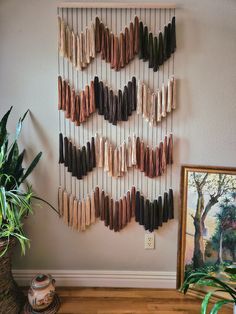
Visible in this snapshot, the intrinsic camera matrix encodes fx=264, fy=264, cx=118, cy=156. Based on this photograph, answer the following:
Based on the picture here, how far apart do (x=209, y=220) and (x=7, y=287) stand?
1308mm

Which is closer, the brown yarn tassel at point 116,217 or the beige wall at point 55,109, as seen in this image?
the beige wall at point 55,109

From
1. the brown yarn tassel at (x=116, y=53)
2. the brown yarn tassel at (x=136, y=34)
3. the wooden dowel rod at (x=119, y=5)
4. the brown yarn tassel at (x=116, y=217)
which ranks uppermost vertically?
the wooden dowel rod at (x=119, y=5)

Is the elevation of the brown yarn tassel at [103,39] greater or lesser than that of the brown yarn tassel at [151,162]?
greater

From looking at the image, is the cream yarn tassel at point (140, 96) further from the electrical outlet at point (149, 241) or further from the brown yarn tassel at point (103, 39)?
the electrical outlet at point (149, 241)

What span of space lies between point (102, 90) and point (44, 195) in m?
0.79

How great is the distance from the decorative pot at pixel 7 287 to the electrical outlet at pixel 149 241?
0.84m

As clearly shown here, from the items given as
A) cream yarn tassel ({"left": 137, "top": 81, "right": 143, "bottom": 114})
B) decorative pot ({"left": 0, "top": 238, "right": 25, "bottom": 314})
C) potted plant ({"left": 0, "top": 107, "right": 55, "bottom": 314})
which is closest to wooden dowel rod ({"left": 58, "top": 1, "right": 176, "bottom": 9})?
cream yarn tassel ({"left": 137, "top": 81, "right": 143, "bottom": 114})

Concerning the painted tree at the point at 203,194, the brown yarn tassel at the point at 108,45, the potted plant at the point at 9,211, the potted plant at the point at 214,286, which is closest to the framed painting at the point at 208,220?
the painted tree at the point at 203,194

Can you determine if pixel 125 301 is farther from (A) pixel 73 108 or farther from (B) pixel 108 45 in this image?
(B) pixel 108 45

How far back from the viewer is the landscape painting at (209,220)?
1699 millimetres

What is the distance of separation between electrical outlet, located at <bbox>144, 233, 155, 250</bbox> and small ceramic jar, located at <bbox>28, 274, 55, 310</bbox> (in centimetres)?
66

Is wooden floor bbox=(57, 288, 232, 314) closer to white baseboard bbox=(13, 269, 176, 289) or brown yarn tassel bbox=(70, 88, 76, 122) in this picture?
white baseboard bbox=(13, 269, 176, 289)

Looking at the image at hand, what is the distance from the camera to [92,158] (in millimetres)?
1713

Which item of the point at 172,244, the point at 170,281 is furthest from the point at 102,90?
the point at 170,281
